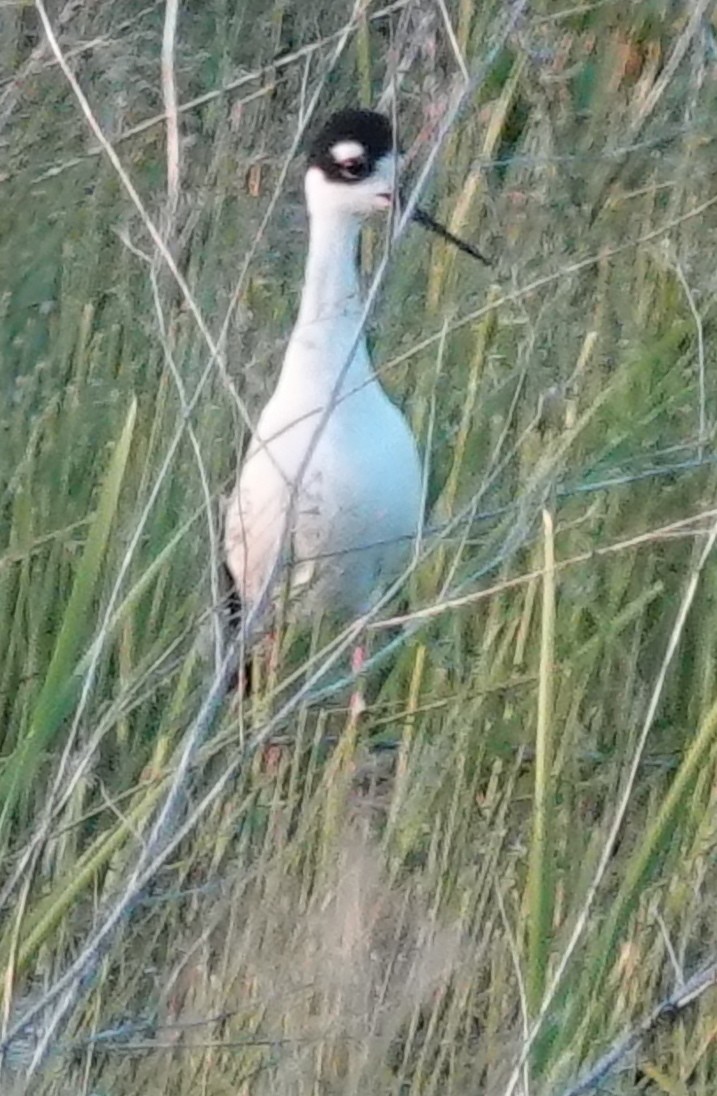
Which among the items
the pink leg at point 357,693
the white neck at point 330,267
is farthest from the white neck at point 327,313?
the pink leg at point 357,693

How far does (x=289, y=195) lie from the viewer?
242cm

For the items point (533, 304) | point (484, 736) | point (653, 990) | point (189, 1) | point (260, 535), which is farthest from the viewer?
point (189, 1)

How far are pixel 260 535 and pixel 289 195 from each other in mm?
732

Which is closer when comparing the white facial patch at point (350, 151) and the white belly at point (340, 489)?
the white belly at point (340, 489)

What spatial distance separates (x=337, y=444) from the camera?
177 cm

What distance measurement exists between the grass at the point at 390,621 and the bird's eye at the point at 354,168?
0.29ft

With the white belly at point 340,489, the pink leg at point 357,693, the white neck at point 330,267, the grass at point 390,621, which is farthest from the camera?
the white neck at point 330,267

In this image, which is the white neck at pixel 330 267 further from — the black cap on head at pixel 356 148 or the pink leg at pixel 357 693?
the pink leg at pixel 357 693

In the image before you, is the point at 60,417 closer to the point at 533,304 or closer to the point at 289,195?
the point at 533,304

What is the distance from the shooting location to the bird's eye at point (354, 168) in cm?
190

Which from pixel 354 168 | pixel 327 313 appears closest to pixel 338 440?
pixel 327 313

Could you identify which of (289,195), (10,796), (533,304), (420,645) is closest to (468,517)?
(10,796)

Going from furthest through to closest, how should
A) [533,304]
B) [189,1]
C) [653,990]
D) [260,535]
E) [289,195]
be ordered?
1. [189,1]
2. [289,195]
3. [533,304]
4. [260,535]
5. [653,990]

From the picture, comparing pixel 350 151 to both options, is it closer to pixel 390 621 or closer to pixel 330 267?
pixel 330 267
